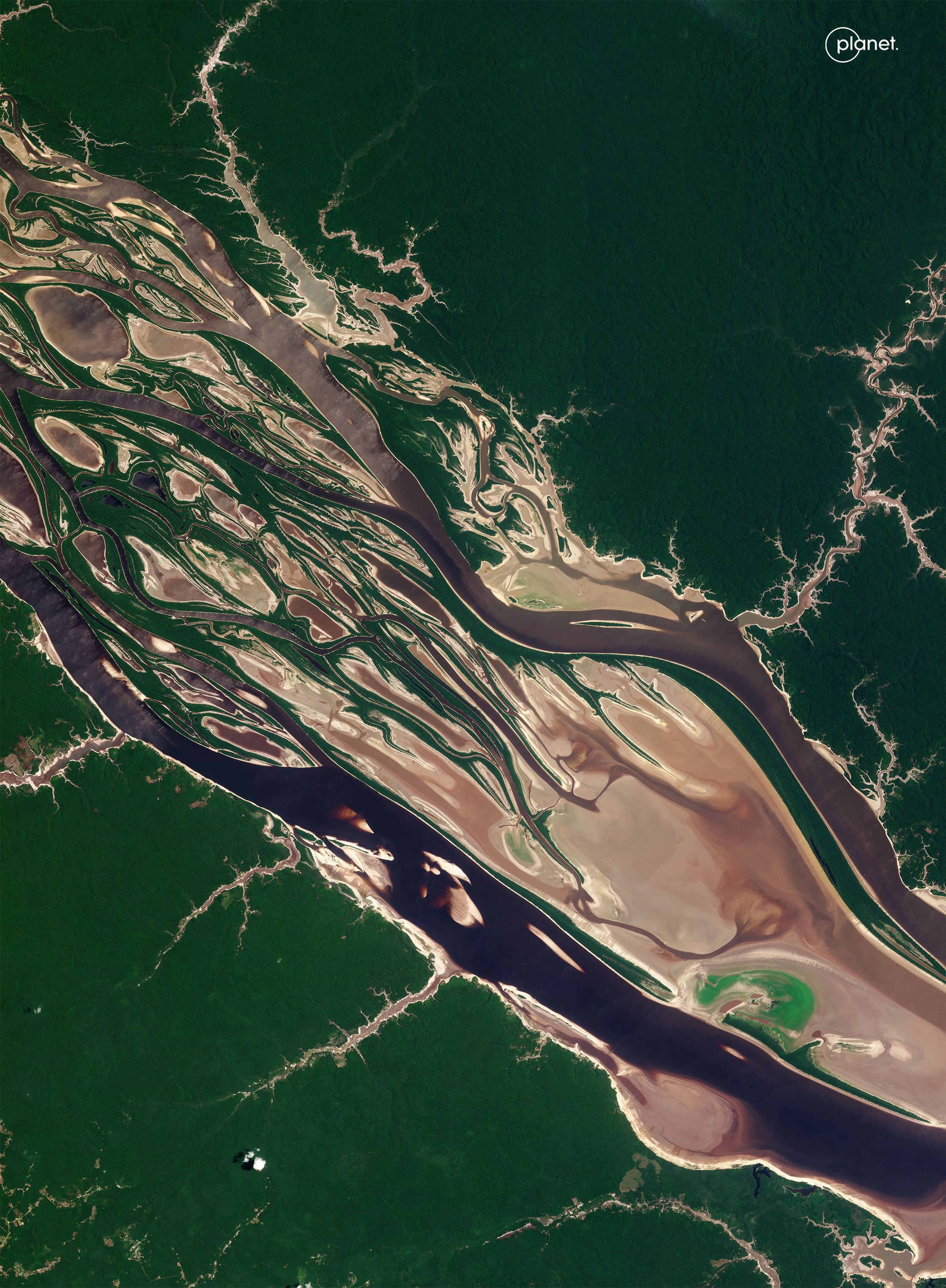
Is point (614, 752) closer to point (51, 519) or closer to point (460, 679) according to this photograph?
point (460, 679)

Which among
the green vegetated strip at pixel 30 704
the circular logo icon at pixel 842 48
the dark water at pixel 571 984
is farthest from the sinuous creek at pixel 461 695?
the circular logo icon at pixel 842 48

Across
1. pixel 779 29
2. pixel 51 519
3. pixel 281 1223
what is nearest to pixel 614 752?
pixel 281 1223

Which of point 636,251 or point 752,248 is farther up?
point 752,248

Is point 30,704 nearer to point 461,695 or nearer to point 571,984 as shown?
point 461,695

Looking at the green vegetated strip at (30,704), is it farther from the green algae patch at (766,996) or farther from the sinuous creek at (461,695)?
the green algae patch at (766,996)

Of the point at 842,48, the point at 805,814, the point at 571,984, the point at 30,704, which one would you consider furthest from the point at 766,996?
the point at 842,48

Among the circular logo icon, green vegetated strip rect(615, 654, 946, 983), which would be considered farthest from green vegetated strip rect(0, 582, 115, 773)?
the circular logo icon
